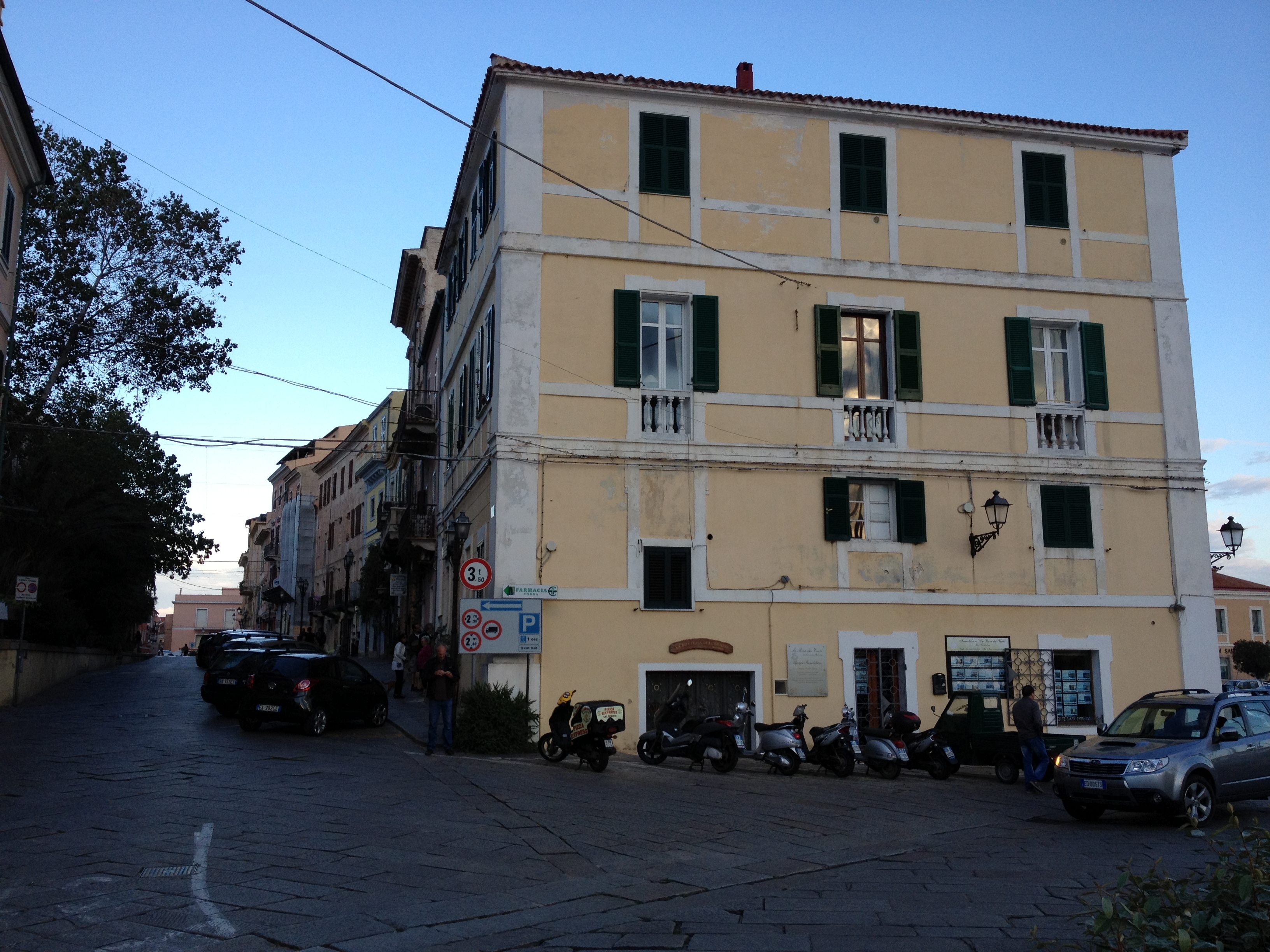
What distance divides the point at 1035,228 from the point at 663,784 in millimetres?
13261

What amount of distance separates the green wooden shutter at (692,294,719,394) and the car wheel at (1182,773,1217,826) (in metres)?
9.87

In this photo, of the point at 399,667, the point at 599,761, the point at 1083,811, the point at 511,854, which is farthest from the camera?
the point at 399,667

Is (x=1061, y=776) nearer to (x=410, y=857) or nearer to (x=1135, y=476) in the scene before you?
(x=410, y=857)

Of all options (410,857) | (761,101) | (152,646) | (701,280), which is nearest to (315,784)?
(410,857)

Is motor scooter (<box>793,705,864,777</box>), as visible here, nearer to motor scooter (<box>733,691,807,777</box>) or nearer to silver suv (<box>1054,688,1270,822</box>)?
motor scooter (<box>733,691,807,777</box>)

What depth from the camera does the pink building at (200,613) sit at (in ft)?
474

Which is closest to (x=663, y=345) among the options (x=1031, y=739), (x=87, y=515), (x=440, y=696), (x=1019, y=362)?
(x=1019, y=362)

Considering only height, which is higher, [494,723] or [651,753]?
[494,723]

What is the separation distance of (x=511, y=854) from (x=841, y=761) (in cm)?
851

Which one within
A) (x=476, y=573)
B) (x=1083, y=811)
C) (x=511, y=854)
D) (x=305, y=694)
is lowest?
(x=1083, y=811)

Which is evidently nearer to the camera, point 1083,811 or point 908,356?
point 1083,811

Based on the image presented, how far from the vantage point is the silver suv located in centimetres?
1288

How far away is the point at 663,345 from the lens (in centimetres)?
2022

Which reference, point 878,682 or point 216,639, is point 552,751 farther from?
point 216,639
